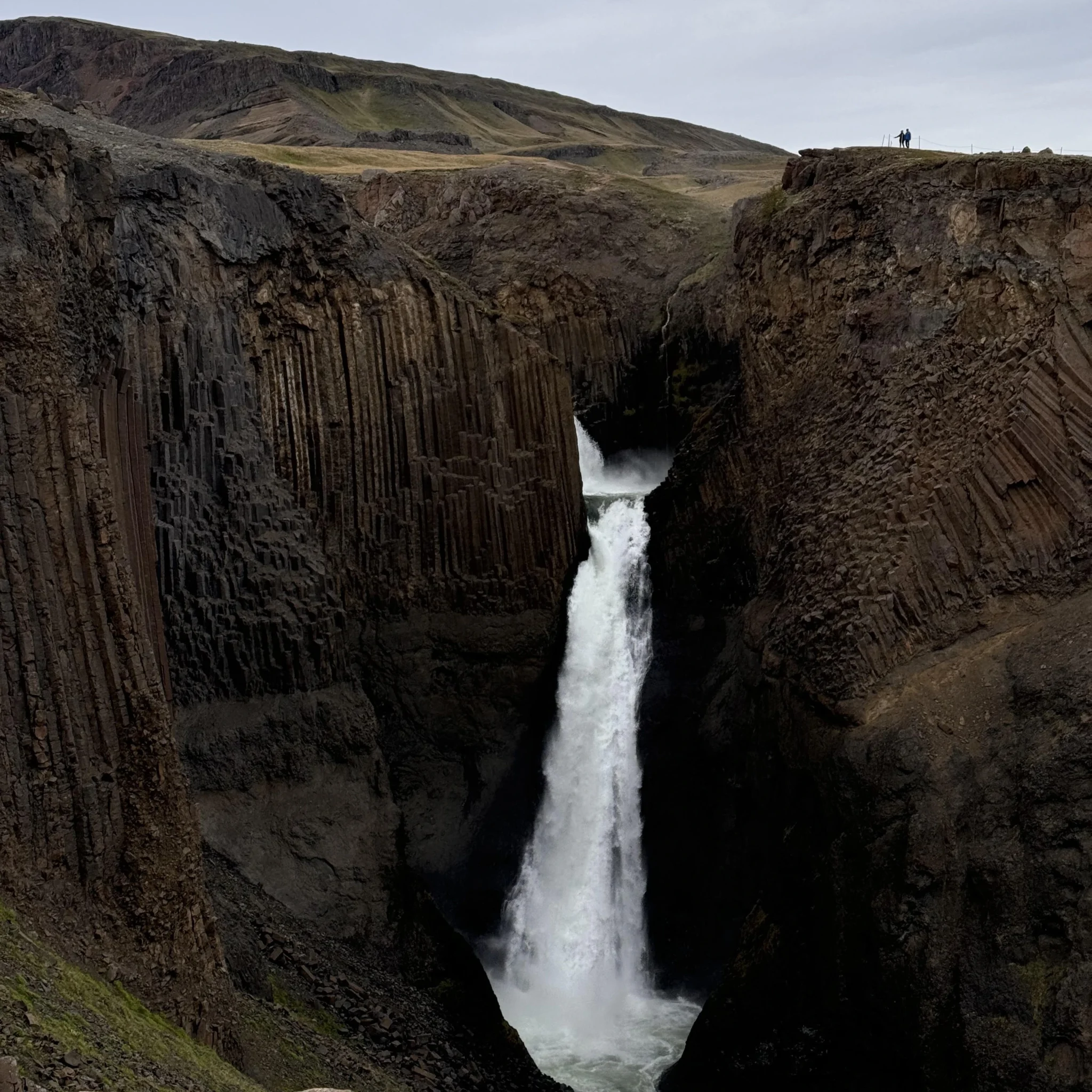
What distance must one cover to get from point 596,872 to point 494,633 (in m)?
5.02

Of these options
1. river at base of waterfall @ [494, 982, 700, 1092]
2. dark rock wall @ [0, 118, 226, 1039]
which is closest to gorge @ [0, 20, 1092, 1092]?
dark rock wall @ [0, 118, 226, 1039]

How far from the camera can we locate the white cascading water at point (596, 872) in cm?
2570

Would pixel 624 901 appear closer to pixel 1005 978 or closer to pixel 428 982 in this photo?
pixel 428 982

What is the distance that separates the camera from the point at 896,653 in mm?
24344

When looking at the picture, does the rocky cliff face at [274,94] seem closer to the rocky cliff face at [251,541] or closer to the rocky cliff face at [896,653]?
the rocky cliff face at [251,541]

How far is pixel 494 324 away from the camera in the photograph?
3078cm

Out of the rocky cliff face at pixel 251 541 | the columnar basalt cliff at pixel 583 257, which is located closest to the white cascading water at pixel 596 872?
the rocky cliff face at pixel 251 541

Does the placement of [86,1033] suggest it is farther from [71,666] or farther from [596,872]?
[596,872]

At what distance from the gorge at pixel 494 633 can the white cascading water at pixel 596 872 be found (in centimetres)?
21

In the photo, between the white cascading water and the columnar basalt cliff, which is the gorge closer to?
the white cascading water

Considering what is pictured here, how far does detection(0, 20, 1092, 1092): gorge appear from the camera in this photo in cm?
1861

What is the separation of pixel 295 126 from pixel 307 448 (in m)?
40.9

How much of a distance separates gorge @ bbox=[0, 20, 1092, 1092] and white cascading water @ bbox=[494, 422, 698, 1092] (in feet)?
0.69

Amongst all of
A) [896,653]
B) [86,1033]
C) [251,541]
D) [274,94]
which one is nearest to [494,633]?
[251,541]
